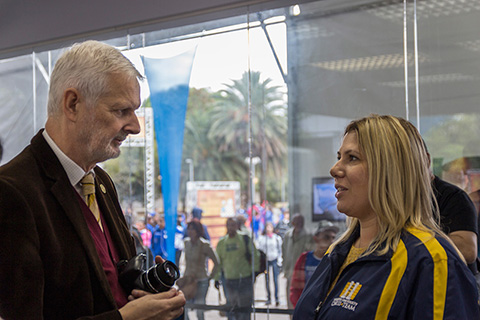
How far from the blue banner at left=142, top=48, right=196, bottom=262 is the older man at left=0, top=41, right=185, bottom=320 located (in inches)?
157

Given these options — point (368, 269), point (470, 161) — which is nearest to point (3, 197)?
point (368, 269)

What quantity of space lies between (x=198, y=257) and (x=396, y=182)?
4.31 meters

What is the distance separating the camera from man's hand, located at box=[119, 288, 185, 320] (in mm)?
1523

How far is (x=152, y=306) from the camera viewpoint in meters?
1.55

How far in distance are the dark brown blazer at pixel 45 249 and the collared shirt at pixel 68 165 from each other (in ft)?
0.06

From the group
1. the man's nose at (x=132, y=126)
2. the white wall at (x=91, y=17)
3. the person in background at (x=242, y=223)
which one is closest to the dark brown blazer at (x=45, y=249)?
the man's nose at (x=132, y=126)

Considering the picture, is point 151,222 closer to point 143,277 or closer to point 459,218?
point 459,218

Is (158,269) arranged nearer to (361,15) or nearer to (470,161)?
(470,161)

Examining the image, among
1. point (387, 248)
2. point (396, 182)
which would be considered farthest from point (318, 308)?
point (396, 182)

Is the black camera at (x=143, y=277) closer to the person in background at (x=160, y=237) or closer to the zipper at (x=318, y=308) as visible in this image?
the zipper at (x=318, y=308)

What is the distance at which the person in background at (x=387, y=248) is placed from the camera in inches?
60.1

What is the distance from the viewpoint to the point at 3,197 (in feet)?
4.59

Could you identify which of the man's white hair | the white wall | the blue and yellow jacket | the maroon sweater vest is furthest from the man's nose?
the white wall

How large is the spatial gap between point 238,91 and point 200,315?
2.29m
